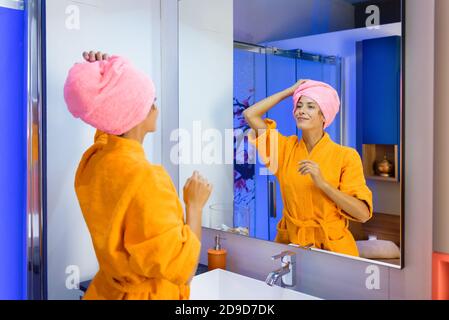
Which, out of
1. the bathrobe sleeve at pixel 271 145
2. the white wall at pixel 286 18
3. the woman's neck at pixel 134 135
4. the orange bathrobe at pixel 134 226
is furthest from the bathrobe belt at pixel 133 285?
the white wall at pixel 286 18

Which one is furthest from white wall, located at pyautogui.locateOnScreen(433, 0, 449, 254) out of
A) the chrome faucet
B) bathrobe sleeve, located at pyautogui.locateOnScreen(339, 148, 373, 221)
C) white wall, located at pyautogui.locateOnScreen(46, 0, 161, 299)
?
white wall, located at pyautogui.locateOnScreen(46, 0, 161, 299)

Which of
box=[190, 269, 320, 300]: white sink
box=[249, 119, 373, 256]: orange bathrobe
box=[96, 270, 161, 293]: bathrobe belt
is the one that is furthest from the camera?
box=[190, 269, 320, 300]: white sink

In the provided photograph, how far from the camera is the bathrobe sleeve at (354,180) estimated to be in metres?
1.27

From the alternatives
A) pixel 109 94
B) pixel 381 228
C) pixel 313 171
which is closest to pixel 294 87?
pixel 313 171

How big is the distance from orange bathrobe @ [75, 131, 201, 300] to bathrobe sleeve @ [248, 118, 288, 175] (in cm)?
54

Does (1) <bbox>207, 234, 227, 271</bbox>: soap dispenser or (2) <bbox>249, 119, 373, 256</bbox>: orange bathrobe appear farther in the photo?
(1) <bbox>207, 234, 227, 271</bbox>: soap dispenser

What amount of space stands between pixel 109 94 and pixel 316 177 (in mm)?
699

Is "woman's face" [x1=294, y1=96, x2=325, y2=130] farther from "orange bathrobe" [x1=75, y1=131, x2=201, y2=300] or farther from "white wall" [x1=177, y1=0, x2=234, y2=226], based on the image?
"orange bathrobe" [x1=75, y1=131, x2=201, y2=300]

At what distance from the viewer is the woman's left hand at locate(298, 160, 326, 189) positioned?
136cm

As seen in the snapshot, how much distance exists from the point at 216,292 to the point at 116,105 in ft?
2.79

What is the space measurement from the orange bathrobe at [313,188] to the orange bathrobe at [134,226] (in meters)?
0.48

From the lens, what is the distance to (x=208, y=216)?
174 cm

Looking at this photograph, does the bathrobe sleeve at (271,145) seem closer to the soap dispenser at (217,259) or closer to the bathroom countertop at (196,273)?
the soap dispenser at (217,259)
